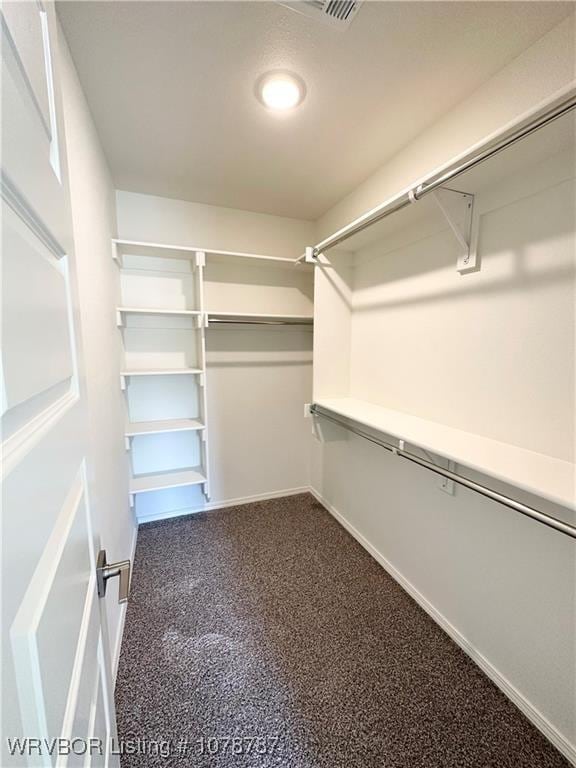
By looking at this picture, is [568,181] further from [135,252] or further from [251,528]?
[251,528]

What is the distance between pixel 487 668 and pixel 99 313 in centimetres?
243

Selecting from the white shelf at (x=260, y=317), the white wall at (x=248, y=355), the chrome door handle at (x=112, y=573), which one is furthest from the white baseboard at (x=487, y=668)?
the white shelf at (x=260, y=317)

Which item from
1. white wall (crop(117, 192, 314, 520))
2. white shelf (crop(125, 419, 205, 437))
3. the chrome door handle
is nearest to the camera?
the chrome door handle

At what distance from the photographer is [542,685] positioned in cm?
124

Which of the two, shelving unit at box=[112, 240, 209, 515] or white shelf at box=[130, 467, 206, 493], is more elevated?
shelving unit at box=[112, 240, 209, 515]

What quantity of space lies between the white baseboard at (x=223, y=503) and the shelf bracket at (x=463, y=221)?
2377 millimetres

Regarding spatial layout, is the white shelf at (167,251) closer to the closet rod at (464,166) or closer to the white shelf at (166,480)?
the closet rod at (464,166)

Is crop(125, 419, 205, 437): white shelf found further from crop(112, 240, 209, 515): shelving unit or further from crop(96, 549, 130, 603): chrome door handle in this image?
crop(96, 549, 130, 603): chrome door handle

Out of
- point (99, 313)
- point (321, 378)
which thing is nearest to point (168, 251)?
point (99, 313)

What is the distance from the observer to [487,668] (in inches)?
56.3

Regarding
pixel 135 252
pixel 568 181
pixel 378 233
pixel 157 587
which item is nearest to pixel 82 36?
pixel 135 252

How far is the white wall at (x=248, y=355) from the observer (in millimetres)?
2457

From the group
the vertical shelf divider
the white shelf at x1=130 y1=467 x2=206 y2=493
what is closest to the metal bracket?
the vertical shelf divider

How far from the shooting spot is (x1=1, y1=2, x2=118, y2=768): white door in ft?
1.06
